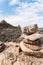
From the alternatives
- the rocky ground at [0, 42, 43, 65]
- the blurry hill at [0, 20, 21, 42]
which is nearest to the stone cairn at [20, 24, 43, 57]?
the rocky ground at [0, 42, 43, 65]

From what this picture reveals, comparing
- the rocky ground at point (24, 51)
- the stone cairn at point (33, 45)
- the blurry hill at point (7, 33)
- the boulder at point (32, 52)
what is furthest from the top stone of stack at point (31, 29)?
the blurry hill at point (7, 33)

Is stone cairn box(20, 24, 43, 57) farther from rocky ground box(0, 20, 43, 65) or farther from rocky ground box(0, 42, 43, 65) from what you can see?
rocky ground box(0, 42, 43, 65)

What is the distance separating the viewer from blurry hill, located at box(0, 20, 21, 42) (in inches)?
348

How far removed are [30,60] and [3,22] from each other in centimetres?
432

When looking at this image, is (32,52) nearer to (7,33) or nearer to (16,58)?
(16,58)

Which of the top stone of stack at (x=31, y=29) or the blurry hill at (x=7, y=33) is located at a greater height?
the top stone of stack at (x=31, y=29)

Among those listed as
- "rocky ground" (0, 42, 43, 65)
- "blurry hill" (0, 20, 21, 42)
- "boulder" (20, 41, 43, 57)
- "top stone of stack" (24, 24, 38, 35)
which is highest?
"top stone of stack" (24, 24, 38, 35)

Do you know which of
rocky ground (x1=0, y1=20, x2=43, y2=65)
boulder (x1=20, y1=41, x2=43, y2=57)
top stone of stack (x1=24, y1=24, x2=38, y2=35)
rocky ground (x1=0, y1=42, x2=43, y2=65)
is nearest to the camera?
rocky ground (x1=0, y1=42, x2=43, y2=65)

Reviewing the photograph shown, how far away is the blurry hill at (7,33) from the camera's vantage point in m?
8.85

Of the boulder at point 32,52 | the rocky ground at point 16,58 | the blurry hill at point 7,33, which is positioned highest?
the blurry hill at point 7,33

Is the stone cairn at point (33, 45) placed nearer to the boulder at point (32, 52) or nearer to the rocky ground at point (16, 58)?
the boulder at point (32, 52)

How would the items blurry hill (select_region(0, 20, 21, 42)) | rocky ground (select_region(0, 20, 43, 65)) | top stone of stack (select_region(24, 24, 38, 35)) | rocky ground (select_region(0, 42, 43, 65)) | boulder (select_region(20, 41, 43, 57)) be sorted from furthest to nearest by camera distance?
blurry hill (select_region(0, 20, 21, 42)) < top stone of stack (select_region(24, 24, 38, 35)) < boulder (select_region(20, 41, 43, 57)) < rocky ground (select_region(0, 20, 43, 65)) < rocky ground (select_region(0, 42, 43, 65))

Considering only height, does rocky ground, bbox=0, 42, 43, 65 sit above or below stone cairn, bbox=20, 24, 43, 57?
below

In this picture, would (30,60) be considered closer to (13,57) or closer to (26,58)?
(26,58)
